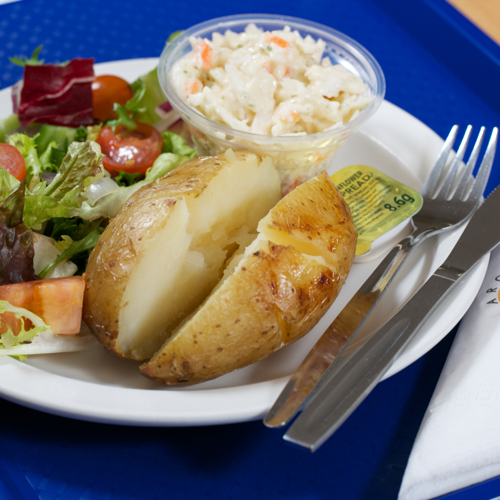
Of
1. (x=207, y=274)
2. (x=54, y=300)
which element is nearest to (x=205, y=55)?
(x=207, y=274)

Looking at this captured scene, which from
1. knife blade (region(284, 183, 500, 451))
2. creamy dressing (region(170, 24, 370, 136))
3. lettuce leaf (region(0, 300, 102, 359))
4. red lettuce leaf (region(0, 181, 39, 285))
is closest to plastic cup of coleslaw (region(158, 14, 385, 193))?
creamy dressing (region(170, 24, 370, 136))

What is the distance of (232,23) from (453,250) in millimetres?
1208

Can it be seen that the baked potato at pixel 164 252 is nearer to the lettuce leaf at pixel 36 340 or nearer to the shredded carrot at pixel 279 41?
the lettuce leaf at pixel 36 340

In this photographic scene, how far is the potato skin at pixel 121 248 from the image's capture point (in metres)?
1.08

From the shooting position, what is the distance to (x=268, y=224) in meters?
1.13

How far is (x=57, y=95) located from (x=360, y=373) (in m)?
1.54

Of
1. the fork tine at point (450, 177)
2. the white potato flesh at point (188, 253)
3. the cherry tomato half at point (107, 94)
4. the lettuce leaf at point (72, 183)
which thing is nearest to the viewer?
the white potato flesh at point (188, 253)

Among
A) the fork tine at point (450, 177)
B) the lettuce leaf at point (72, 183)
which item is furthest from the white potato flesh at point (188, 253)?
the fork tine at point (450, 177)

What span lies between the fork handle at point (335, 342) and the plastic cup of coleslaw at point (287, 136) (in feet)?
1.36

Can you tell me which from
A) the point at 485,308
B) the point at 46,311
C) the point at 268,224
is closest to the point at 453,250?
the point at 485,308

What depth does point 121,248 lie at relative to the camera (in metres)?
1.10

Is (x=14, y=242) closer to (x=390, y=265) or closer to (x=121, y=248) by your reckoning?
→ (x=121, y=248)

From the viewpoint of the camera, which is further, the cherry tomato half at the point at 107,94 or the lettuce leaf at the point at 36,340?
the cherry tomato half at the point at 107,94

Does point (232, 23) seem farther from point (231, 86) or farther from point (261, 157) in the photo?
point (261, 157)
